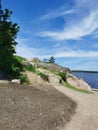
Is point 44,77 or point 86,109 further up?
point 44,77

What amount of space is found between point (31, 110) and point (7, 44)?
12760mm

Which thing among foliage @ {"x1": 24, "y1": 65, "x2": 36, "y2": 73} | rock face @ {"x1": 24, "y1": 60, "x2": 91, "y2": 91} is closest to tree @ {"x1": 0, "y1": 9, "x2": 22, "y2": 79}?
foliage @ {"x1": 24, "y1": 65, "x2": 36, "y2": 73}

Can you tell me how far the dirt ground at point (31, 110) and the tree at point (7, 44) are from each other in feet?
21.4

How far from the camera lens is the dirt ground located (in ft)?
53.8

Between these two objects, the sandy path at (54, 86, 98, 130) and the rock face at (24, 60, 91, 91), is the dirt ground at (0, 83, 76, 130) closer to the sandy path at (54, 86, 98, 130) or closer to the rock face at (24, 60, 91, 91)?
the sandy path at (54, 86, 98, 130)

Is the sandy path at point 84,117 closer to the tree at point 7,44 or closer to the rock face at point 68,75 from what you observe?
the tree at point 7,44

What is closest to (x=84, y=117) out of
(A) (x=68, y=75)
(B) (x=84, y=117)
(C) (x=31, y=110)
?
(B) (x=84, y=117)

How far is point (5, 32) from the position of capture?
3002 centimetres

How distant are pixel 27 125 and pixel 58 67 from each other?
96.4 ft

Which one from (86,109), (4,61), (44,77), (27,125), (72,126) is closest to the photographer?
(27,125)

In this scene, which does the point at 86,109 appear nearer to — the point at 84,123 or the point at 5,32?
Answer: the point at 84,123

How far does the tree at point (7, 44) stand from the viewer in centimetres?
2959

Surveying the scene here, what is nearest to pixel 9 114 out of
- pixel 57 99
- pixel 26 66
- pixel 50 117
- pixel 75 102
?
pixel 50 117

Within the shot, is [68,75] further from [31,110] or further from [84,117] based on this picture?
[31,110]
